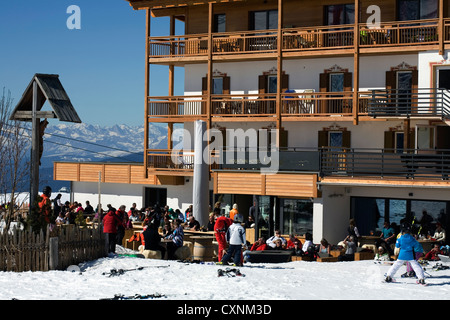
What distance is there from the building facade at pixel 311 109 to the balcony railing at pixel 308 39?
55 mm

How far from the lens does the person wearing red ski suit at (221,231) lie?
22.3m

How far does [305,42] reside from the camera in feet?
118

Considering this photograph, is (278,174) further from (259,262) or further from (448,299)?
(448,299)

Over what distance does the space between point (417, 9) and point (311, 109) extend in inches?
230

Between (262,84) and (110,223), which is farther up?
(262,84)

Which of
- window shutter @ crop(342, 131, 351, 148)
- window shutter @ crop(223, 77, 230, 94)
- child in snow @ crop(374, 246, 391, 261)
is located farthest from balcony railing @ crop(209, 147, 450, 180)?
child in snow @ crop(374, 246, 391, 261)

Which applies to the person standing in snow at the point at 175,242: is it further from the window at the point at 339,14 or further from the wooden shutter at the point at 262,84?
the window at the point at 339,14

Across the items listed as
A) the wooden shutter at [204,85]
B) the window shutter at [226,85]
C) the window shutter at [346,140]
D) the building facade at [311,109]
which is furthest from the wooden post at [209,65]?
the window shutter at [346,140]

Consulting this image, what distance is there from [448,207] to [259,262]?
1078 centimetres

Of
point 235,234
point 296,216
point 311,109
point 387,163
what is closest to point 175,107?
point 311,109

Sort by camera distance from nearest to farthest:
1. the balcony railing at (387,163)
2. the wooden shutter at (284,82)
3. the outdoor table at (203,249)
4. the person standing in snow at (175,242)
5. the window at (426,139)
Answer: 1. the outdoor table at (203,249)
2. the person standing in snow at (175,242)
3. the balcony railing at (387,163)
4. the window at (426,139)
5. the wooden shutter at (284,82)

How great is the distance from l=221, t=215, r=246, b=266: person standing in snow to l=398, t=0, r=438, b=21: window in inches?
665

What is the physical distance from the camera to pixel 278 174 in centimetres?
3291

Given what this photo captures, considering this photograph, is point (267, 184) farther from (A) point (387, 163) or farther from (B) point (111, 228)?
(B) point (111, 228)
